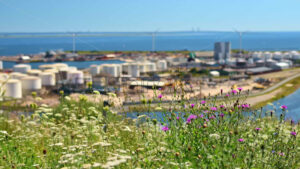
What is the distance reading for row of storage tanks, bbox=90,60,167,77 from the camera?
42.9m

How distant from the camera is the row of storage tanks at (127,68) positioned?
141ft

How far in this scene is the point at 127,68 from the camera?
45.8 m

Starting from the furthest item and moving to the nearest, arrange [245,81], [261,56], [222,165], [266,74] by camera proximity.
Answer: [261,56]
[266,74]
[245,81]
[222,165]

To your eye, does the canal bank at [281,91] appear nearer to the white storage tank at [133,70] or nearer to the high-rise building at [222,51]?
the white storage tank at [133,70]

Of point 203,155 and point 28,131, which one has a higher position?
point 203,155

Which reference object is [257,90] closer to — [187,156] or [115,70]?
[115,70]

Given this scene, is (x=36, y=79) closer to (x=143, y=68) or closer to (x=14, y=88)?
(x=14, y=88)

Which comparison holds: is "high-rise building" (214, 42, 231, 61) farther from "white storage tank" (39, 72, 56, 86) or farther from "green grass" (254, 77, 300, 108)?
"white storage tank" (39, 72, 56, 86)

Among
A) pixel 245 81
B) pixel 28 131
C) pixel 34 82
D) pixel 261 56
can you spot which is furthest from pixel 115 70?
pixel 28 131

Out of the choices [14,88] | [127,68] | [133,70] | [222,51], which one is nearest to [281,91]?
[133,70]

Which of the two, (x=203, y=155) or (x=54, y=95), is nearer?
(x=203, y=155)

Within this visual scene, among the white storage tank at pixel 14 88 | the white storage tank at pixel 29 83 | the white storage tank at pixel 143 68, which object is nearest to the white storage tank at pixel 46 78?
the white storage tank at pixel 29 83

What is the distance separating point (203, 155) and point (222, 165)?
34 centimetres

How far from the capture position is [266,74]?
4947cm
